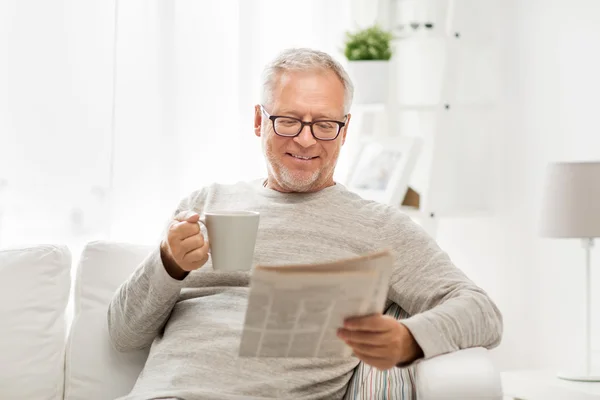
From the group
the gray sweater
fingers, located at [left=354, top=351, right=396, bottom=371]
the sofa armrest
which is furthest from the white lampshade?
fingers, located at [left=354, top=351, right=396, bottom=371]

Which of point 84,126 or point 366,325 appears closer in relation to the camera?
point 366,325

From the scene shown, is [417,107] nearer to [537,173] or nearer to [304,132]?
[537,173]

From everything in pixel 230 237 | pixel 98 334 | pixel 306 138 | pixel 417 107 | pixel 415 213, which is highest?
pixel 417 107

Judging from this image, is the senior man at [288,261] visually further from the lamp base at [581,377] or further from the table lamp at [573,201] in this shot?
the lamp base at [581,377]

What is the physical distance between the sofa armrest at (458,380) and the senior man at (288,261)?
32 millimetres

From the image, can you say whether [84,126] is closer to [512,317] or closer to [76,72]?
[76,72]

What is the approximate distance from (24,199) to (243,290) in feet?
4.71

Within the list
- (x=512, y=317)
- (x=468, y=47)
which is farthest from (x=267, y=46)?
(x=512, y=317)

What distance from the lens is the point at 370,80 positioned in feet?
10.8

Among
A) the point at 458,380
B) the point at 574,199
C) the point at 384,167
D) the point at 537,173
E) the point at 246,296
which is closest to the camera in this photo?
the point at 458,380

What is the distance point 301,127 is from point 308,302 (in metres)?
0.70

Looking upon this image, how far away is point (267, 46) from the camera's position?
3.46 meters

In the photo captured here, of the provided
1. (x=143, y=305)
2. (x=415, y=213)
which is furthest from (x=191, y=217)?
(x=415, y=213)

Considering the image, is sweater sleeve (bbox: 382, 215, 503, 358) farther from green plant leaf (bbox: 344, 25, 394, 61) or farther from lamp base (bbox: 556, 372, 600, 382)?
green plant leaf (bbox: 344, 25, 394, 61)
